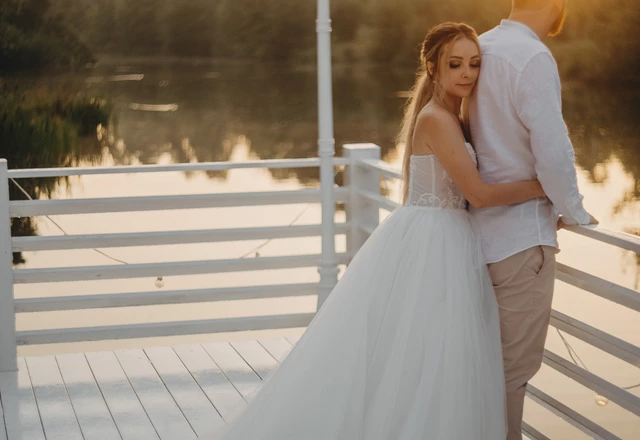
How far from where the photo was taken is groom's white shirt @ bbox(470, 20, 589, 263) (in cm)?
234

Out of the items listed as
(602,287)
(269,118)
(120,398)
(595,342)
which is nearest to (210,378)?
(120,398)

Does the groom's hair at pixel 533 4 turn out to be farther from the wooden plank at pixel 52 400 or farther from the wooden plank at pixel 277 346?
the wooden plank at pixel 277 346

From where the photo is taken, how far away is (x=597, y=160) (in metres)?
20.0

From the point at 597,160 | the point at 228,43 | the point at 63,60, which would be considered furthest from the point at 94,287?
the point at 597,160

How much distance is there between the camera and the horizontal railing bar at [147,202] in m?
4.28

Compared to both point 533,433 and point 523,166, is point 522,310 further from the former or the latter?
point 533,433

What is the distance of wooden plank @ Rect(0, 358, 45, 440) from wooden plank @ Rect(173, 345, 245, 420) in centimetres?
64

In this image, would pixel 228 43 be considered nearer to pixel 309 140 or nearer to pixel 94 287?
pixel 309 140

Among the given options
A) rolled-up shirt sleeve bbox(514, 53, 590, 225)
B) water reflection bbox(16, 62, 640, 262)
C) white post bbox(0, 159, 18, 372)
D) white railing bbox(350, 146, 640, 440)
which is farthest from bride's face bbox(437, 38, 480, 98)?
water reflection bbox(16, 62, 640, 262)

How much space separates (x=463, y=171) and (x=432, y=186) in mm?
173

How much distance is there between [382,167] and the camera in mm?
4328

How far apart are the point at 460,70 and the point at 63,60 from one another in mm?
14220

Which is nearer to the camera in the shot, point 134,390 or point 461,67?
point 461,67

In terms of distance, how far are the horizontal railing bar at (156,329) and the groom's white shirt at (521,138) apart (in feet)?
7.19
